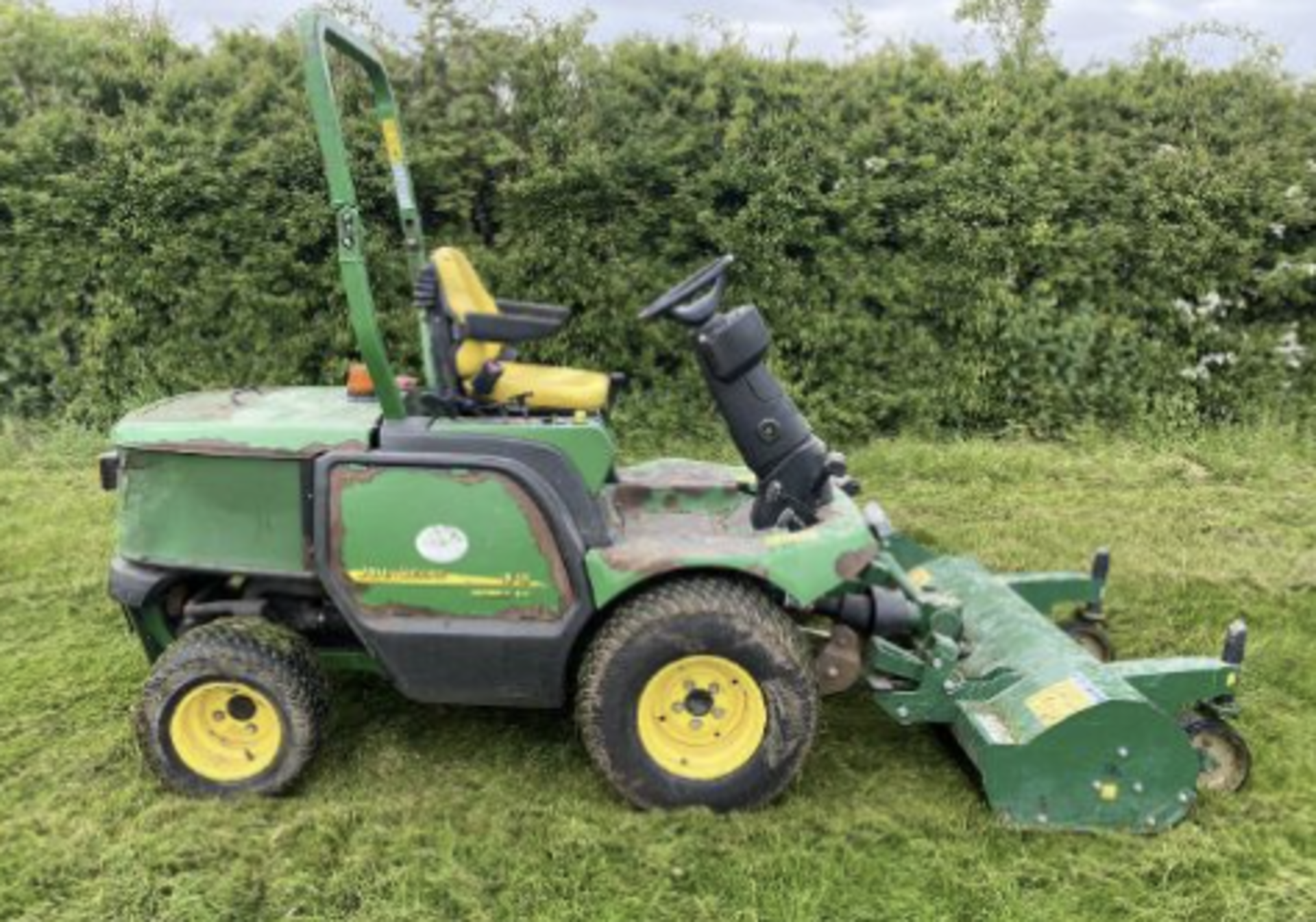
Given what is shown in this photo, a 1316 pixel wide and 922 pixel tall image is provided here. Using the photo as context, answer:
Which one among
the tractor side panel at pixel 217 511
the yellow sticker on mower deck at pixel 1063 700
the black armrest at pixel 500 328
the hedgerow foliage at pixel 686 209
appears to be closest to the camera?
the yellow sticker on mower deck at pixel 1063 700

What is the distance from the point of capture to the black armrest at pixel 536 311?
159 inches

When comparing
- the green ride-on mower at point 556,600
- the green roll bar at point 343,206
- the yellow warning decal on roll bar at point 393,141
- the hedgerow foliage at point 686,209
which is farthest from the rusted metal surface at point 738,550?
the hedgerow foliage at point 686,209

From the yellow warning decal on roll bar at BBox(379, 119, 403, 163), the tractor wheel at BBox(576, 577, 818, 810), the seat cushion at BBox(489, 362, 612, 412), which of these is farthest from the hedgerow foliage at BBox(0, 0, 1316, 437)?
the tractor wheel at BBox(576, 577, 818, 810)

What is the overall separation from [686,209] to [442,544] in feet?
13.9

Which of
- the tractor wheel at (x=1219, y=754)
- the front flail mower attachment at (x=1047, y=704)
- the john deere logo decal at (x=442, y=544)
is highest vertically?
the john deere logo decal at (x=442, y=544)

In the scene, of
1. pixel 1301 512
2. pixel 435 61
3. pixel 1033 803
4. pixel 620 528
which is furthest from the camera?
pixel 435 61

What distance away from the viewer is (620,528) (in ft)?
13.1

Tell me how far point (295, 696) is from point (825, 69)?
5.41m

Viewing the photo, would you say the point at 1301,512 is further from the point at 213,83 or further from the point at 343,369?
the point at 213,83

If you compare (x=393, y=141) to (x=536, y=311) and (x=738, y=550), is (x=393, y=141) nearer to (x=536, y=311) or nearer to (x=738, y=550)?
(x=536, y=311)

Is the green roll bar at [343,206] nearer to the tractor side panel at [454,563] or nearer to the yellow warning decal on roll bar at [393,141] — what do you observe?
the tractor side panel at [454,563]

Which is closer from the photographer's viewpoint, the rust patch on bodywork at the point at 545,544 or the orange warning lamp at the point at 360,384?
the rust patch on bodywork at the point at 545,544

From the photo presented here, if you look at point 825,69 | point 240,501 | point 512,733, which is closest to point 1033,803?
point 512,733

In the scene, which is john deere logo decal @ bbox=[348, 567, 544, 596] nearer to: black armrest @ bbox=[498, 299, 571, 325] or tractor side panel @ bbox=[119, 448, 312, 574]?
tractor side panel @ bbox=[119, 448, 312, 574]
